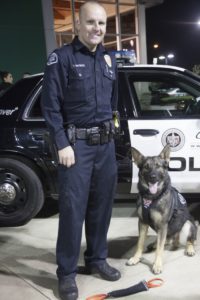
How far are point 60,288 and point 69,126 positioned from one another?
1.16 m

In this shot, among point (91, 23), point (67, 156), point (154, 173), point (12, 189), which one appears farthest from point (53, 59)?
point (12, 189)

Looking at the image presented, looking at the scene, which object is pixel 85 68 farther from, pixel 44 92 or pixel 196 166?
pixel 196 166

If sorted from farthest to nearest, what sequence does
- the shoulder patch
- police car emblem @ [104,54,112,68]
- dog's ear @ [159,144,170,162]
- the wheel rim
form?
the wheel rim, dog's ear @ [159,144,170,162], police car emblem @ [104,54,112,68], the shoulder patch

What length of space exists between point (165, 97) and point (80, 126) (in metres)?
1.93

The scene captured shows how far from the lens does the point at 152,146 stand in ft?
13.4

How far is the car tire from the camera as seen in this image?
4.29m

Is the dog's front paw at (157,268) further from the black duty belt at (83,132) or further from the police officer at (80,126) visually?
the black duty belt at (83,132)

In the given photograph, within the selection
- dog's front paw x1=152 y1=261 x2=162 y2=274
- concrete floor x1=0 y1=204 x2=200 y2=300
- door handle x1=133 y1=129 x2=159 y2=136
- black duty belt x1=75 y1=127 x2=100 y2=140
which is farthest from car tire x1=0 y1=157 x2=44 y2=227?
black duty belt x1=75 y1=127 x2=100 y2=140

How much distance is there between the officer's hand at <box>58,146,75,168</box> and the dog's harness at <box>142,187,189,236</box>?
950mm

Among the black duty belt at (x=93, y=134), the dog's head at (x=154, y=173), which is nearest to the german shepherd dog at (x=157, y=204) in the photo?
the dog's head at (x=154, y=173)

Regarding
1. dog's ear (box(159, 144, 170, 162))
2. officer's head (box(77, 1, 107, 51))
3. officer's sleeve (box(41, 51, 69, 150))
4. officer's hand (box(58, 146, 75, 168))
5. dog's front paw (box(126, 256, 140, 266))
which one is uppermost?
officer's head (box(77, 1, 107, 51))

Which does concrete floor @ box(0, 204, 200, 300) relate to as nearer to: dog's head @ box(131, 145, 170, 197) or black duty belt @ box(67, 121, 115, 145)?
dog's head @ box(131, 145, 170, 197)

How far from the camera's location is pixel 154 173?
3.36m

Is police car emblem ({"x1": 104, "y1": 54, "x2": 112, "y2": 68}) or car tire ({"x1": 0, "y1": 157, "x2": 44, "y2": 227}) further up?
police car emblem ({"x1": 104, "y1": 54, "x2": 112, "y2": 68})
